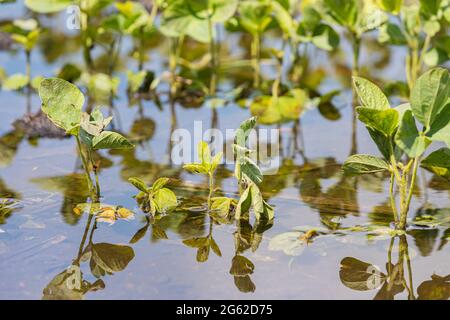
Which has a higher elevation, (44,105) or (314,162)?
(44,105)

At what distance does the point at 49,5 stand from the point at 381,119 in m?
1.52

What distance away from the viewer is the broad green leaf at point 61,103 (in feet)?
5.38

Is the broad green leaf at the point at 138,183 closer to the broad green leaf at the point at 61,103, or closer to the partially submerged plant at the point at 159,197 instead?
the partially submerged plant at the point at 159,197

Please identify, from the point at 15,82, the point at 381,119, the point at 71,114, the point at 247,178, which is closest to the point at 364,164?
the point at 381,119

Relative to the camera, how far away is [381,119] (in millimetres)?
1489

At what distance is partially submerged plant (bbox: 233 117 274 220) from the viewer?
1577 millimetres

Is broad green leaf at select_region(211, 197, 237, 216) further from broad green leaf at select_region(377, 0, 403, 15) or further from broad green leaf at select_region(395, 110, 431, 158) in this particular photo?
broad green leaf at select_region(377, 0, 403, 15)

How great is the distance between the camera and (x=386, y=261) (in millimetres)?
1475

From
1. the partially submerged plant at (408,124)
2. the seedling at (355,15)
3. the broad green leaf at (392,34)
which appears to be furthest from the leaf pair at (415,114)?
the broad green leaf at (392,34)

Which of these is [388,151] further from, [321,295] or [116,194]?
[116,194]

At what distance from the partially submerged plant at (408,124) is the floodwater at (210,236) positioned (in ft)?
0.44
